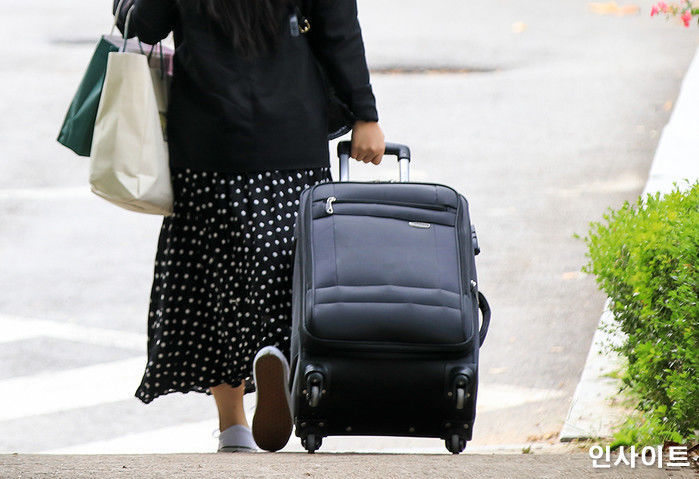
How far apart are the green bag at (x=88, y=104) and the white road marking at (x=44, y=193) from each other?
4.79 m

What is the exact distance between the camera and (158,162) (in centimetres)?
403

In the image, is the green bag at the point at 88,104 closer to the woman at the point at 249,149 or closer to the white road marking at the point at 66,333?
the woman at the point at 249,149

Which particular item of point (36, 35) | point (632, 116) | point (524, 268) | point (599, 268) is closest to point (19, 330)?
point (524, 268)

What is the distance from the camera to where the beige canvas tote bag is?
3961 millimetres

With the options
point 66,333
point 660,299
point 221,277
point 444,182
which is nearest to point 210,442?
point 221,277

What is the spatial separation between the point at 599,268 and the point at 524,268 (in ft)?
9.37

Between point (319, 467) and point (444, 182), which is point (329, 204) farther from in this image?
point (444, 182)

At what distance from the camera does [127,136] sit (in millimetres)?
3971

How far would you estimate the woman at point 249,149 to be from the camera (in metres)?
4.00

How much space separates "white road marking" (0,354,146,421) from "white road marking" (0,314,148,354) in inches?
10.7

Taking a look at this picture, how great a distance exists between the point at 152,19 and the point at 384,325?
131 centimetres

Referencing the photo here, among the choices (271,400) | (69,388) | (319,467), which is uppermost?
(319,467)

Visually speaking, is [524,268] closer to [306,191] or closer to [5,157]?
[306,191]

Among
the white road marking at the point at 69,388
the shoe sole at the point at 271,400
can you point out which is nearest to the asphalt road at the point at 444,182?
the white road marking at the point at 69,388
